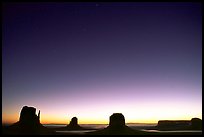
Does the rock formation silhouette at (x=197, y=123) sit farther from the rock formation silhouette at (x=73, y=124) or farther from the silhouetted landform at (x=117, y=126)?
the rock formation silhouette at (x=73, y=124)

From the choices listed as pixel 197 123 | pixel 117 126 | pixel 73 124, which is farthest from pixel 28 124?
pixel 197 123

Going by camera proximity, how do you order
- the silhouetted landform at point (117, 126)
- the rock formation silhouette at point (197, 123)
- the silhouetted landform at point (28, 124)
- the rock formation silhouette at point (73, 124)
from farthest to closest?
the rock formation silhouette at point (73, 124), the rock formation silhouette at point (197, 123), the silhouetted landform at point (117, 126), the silhouetted landform at point (28, 124)

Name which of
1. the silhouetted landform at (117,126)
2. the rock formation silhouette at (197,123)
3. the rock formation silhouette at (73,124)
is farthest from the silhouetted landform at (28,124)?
the rock formation silhouette at (197,123)

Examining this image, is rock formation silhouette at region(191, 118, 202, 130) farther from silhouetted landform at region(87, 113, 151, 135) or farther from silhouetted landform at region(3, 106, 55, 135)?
silhouetted landform at region(3, 106, 55, 135)

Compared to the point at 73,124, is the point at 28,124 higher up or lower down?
higher up

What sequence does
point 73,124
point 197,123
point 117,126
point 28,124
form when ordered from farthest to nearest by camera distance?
point 73,124 < point 197,123 < point 117,126 < point 28,124

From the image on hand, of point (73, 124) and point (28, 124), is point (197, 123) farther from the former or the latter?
point (28, 124)

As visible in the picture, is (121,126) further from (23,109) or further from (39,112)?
(23,109)

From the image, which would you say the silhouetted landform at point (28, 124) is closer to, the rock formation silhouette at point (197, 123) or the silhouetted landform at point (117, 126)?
the silhouetted landform at point (117, 126)

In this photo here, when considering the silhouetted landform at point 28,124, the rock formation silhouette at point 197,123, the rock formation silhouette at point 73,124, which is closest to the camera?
the silhouetted landform at point 28,124

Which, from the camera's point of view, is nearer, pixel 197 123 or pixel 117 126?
pixel 117 126

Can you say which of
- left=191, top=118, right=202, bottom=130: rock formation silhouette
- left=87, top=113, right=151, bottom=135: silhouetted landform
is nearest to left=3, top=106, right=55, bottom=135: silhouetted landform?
left=87, top=113, right=151, bottom=135: silhouetted landform

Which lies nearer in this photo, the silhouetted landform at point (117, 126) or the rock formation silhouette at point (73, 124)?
the silhouetted landform at point (117, 126)

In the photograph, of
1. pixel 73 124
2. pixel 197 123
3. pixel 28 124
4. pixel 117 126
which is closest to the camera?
pixel 28 124
